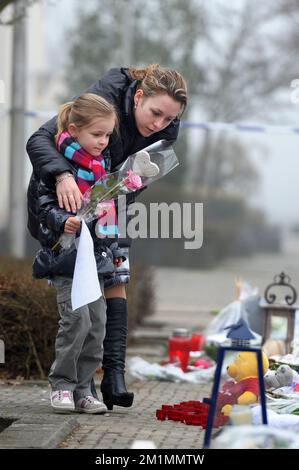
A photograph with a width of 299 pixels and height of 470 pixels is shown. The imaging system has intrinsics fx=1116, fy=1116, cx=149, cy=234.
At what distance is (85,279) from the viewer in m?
4.90

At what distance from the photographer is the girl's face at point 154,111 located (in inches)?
210

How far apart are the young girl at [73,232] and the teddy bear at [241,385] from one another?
640mm

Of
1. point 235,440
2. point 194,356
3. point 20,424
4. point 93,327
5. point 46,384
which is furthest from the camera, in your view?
point 194,356

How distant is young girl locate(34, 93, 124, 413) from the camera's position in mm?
5152

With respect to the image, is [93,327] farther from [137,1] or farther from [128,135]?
[137,1]

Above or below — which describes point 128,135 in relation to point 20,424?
above

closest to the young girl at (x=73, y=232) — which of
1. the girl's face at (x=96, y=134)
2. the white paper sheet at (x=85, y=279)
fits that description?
the girl's face at (x=96, y=134)

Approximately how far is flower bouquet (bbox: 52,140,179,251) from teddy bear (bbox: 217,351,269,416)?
92cm

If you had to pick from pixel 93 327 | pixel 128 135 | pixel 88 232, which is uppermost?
pixel 128 135

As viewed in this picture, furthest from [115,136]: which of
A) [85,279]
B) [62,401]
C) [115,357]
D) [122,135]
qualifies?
[62,401]

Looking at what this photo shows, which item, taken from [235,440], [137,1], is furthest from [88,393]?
[137,1]

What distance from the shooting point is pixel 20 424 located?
4.81m

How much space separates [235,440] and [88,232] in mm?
1585

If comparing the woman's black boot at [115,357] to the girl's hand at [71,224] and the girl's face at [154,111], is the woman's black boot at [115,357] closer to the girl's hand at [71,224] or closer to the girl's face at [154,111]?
the girl's hand at [71,224]
